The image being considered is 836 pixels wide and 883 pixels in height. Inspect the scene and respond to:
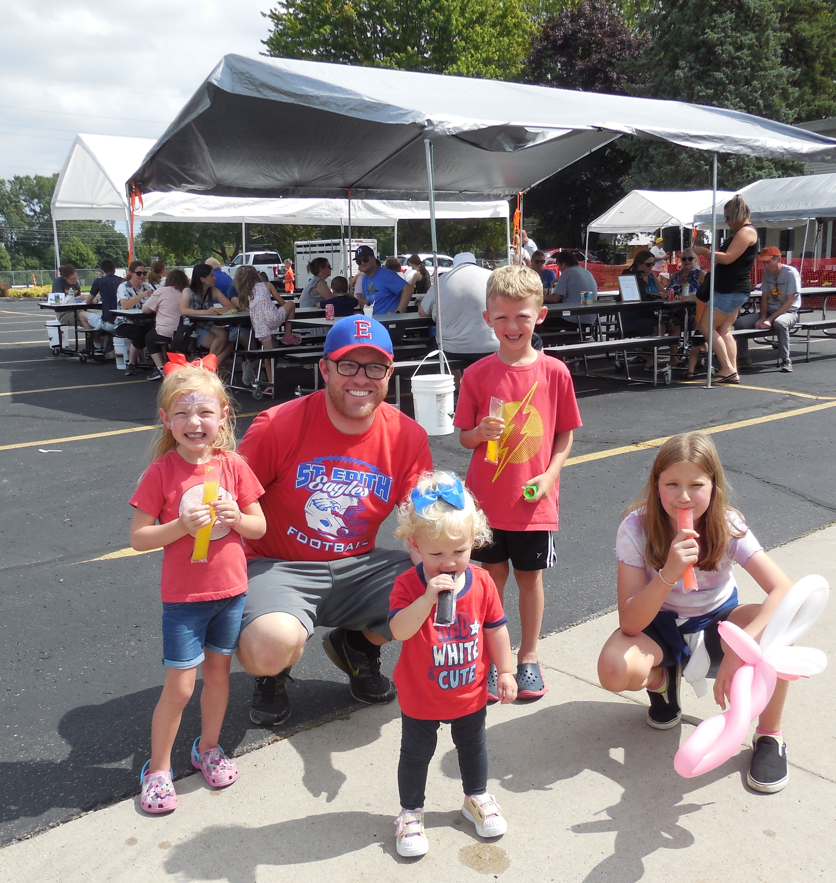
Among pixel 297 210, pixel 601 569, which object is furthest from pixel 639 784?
pixel 297 210

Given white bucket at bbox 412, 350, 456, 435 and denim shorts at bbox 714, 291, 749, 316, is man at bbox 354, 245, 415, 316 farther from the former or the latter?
white bucket at bbox 412, 350, 456, 435

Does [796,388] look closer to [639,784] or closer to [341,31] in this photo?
[639,784]

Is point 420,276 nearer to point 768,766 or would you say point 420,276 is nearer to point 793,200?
point 768,766

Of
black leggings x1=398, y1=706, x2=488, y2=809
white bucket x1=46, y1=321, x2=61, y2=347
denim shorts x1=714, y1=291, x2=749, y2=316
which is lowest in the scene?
black leggings x1=398, y1=706, x2=488, y2=809

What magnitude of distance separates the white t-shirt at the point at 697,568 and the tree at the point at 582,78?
33438 millimetres

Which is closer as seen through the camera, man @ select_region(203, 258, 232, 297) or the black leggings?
the black leggings

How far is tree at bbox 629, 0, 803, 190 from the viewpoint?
28.9 m

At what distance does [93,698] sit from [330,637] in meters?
0.90

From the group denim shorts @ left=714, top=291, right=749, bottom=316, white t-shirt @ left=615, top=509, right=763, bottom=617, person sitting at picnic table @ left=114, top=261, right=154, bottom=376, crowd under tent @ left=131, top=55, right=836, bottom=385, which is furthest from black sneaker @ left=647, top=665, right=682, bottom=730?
person sitting at picnic table @ left=114, top=261, right=154, bottom=376

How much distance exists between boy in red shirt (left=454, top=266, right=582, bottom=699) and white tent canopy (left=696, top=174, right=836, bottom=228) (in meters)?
17.5

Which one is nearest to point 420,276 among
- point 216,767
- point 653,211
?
point 216,767

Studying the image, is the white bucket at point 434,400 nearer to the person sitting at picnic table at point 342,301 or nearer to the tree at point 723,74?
the person sitting at picnic table at point 342,301

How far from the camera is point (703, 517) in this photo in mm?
2502

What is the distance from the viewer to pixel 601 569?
411 centimetres
